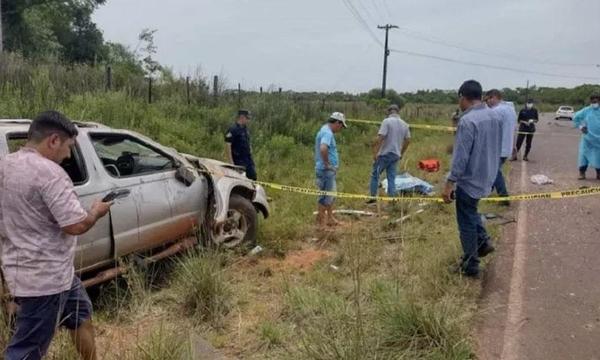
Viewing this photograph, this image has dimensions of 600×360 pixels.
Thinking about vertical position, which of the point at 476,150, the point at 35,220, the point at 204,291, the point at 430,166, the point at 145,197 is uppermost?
the point at 476,150

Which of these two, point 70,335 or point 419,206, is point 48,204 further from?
point 419,206

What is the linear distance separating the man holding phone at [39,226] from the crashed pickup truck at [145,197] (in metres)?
1.13

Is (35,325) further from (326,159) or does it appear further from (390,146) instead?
(390,146)

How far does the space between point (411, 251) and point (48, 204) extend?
390 cm

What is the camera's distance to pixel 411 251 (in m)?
5.65

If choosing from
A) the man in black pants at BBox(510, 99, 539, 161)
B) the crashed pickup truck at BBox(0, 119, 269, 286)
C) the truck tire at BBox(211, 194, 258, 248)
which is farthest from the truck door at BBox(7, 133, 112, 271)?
the man in black pants at BBox(510, 99, 539, 161)

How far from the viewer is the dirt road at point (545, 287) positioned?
12.8ft

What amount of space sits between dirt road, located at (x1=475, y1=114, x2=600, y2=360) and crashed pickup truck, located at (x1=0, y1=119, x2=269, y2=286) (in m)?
2.89

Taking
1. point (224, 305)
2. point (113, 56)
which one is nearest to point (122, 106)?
point (224, 305)

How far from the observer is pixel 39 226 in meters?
2.79

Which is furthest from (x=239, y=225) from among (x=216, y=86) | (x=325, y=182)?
(x=216, y=86)

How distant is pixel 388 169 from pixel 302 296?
4820 mm

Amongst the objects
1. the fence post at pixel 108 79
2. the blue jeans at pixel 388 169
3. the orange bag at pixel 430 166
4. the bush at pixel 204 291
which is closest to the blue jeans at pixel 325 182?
the blue jeans at pixel 388 169

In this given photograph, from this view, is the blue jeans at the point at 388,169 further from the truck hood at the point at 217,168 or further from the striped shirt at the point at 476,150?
the striped shirt at the point at 476,150
